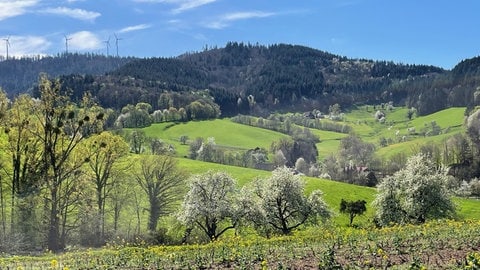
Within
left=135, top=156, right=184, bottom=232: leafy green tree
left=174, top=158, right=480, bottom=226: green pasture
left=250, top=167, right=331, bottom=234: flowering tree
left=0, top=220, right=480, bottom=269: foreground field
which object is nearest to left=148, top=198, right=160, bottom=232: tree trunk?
left=135, top=156, right=184, bottom=232: leafy green tree

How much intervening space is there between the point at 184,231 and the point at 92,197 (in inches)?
473

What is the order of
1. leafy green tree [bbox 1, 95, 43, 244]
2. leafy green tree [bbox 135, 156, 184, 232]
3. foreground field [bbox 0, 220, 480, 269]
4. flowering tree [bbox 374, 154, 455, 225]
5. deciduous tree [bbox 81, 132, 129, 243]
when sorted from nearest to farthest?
foreground field [bbox 0, 220, 480, 269], leafy green tree [bbox 1, 95, 43, 244], deciduous tree [bbox 81, 132, 129, 243], flowering tree [bbox 374, 154, 455, 225], leafy green tree [bbox 135, 156, 184, 232]

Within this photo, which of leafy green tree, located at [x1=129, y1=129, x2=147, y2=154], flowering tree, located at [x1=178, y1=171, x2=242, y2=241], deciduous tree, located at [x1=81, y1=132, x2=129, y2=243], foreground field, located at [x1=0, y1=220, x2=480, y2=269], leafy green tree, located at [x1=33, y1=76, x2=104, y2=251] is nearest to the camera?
foreground field, located at [x1=0, y1=220, x2=480, y2=269]

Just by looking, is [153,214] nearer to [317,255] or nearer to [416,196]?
[416,196]

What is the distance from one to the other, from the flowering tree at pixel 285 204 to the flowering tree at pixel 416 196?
12.0 meters

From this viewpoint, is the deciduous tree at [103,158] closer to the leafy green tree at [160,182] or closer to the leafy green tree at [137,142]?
the leafy green tree at [160,182]

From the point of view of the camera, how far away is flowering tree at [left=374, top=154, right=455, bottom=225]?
66000 millimetres

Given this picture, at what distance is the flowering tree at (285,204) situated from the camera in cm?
6178

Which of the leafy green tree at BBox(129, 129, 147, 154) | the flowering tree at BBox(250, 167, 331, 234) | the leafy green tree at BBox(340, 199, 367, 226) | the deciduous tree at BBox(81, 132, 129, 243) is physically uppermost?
the leafy green tree at BBox(129, 129, 147, 154)

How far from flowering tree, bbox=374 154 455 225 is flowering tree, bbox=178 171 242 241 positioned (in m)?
23.1

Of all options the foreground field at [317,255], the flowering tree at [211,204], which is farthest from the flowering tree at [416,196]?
the foreground field at [317,255]

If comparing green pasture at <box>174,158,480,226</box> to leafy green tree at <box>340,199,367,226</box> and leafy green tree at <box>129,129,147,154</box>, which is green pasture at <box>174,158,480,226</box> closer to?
leafy green tree at <box>340,199,367,226</box>

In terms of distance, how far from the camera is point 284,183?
62.1 meters

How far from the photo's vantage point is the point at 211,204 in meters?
58.4
